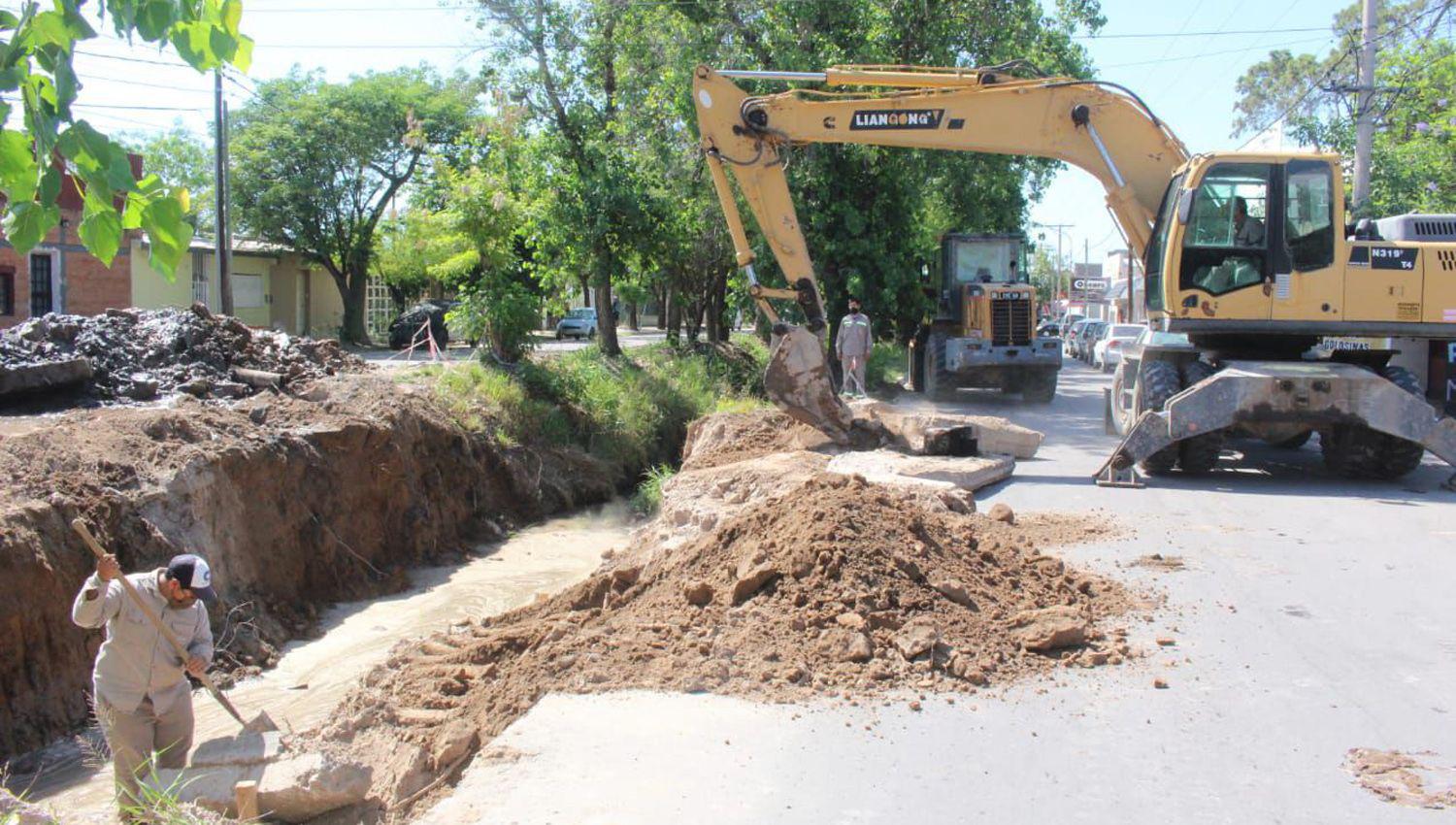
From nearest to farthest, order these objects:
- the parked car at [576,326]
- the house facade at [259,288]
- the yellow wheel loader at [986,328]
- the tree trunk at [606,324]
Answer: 1. the yellow wheel loader at [986,328]
2. the tree trunk at [606,324]
3. the house facade at [259,288]
4. the parked car at [576,326]

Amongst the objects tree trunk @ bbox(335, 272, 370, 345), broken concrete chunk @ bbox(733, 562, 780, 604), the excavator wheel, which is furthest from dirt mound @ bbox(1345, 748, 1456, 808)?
tree trunk @ bbox(335, 272, 370, 345)

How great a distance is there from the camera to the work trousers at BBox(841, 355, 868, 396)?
1856cm

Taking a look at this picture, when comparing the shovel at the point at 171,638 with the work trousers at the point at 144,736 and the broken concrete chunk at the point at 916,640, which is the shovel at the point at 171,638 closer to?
the work trousers at the point at 144,736

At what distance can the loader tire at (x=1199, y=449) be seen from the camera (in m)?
11.4

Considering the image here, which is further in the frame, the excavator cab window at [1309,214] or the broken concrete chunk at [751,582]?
the excavator cab window at [1309,214]

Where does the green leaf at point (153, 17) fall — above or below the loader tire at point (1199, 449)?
above

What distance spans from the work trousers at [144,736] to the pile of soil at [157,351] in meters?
8.20

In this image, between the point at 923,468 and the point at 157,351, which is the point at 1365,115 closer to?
the point at 923,468

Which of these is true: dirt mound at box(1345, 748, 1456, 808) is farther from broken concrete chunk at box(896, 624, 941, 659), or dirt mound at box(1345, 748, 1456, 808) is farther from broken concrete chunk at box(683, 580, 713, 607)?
broken concrete chunk at box(683, 580, 713, 607)

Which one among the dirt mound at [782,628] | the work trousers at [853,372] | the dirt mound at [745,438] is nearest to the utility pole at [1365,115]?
the work trousers at [853,372]

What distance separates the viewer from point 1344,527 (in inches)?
369

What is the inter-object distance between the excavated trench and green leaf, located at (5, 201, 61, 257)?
19.9 feet

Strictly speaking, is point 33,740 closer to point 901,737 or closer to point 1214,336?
point 901,737

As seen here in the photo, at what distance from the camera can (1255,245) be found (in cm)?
1149
